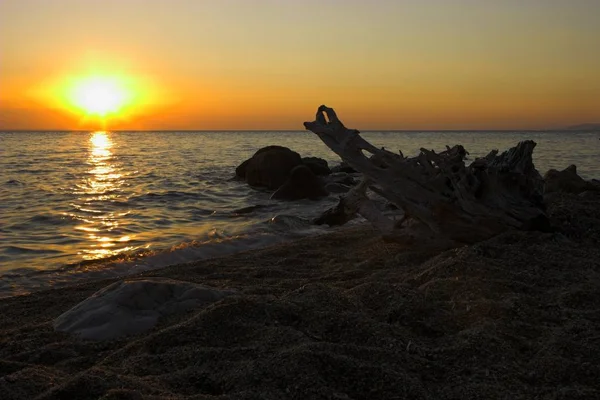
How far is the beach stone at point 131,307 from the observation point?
4062mm

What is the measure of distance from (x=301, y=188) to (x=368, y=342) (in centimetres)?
1144

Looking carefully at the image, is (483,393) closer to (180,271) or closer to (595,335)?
(595,335)

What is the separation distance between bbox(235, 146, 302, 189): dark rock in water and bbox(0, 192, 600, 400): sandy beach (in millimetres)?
11841

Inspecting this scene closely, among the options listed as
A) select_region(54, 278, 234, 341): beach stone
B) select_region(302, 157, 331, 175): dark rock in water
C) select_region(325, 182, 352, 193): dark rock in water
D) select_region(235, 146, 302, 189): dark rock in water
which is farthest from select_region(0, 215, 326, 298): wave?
select_region(302, 157, 331, 175): dark rock in water

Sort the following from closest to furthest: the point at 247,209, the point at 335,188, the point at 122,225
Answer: the point at 122,225 < the point at 247,209 < the point at 335,188

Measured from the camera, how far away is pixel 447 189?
586cm

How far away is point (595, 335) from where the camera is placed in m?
3.38

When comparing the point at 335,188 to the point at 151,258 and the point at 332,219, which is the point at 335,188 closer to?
the point at 332,219

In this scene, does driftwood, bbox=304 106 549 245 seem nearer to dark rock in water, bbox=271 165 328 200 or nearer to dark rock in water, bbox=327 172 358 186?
dark rock in water, bbox=271 165 328 200

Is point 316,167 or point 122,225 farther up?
point 316,167

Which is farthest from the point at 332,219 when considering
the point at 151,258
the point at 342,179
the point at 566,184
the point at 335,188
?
the point at 342,179

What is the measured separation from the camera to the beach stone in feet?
13.3

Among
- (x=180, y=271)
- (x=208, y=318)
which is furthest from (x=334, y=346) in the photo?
(x=180, y=271)

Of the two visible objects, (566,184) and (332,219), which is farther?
(566,184)
